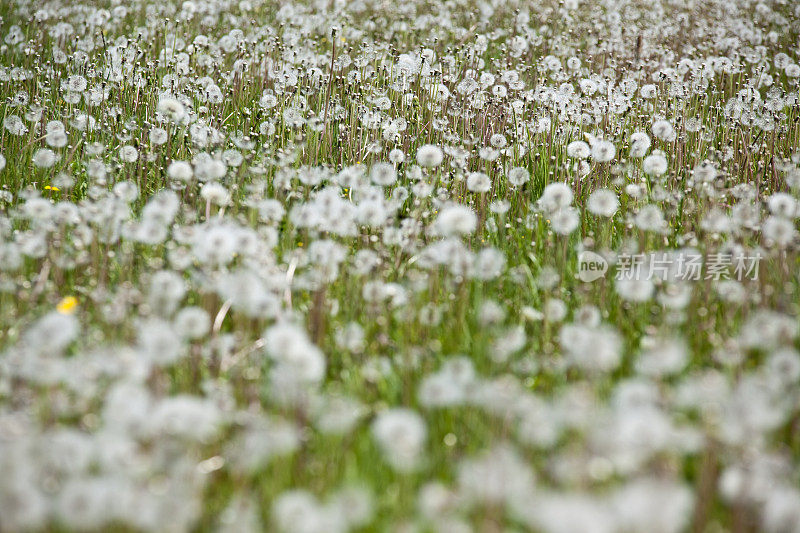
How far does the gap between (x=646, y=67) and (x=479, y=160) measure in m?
3.00

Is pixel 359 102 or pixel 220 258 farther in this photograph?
pixel 359 102

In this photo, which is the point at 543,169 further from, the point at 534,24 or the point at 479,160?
the point at 534,24

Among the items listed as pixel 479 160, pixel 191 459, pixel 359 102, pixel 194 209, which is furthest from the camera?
pixel 359 102

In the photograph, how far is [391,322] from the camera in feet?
10.3

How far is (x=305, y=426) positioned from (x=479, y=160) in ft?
9.18

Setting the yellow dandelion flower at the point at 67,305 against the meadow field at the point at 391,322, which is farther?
the yellow dandelion flower at the point at 67,305

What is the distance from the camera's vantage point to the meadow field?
5.86ft

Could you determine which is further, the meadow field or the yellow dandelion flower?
the yellow dandelion flower

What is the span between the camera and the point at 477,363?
2.70 m

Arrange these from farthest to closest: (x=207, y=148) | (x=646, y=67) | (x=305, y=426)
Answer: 1. (x=646, y=67)
2. (x=207, y=148)
3. (x=305, y=426)

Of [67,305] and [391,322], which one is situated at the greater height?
[67,305]

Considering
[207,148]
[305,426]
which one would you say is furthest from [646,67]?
[305,426]

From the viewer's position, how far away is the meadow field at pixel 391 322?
5.86ft

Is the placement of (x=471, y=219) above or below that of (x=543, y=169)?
above
